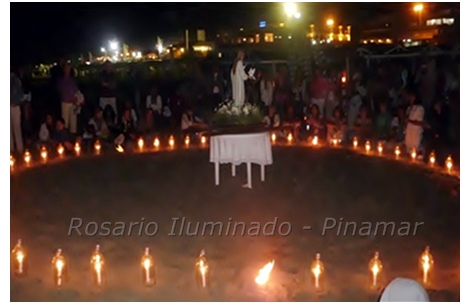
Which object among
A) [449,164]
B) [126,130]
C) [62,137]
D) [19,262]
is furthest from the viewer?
[126,130]

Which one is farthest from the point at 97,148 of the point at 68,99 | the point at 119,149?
the point at 68,99

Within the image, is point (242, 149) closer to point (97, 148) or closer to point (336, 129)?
point (97, 148)

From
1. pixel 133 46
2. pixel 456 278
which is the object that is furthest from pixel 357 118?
pixel 133 46

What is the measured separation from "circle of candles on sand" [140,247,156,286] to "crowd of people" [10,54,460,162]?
4929mm

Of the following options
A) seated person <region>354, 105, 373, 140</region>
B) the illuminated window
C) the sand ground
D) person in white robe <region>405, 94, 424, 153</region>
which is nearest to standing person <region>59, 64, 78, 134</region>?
the sand ground

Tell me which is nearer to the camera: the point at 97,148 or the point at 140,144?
the point at 97,148

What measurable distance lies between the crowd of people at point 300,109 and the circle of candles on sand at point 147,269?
493cm

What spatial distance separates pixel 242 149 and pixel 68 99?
6288mm

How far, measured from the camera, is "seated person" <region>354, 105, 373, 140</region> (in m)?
14.8

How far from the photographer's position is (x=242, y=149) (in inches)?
435

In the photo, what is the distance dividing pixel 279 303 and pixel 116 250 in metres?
2.52

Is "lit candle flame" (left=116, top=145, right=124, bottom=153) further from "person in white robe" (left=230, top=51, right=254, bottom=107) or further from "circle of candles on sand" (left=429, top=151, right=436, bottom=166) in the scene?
"circle of candles on sand" (left=429, top=151, right=436, bottom=166)

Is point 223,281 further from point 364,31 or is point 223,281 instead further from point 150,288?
point 364,31

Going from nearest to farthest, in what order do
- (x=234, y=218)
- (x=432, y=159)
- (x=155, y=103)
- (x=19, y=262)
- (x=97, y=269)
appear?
(x=97, y=269)
(x=19, y=262)
(x=234, y=218)
(x=432, y=159)
(x=155, y=103)
